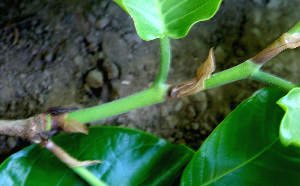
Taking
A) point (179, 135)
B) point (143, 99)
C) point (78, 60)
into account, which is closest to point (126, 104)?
point (143, 99)

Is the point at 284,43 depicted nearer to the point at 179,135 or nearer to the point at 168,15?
the point at 168,15

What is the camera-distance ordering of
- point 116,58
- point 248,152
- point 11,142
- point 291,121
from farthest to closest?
1. point 116,58
2. point 11,142
3. point 248,152
4. point 291,121

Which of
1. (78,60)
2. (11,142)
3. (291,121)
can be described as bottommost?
(11,142)

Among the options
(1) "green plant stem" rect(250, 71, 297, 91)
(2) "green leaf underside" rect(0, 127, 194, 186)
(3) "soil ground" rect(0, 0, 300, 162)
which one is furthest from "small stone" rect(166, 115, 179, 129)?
(1) "green plant stem" rect(250, 71, 297, 91)

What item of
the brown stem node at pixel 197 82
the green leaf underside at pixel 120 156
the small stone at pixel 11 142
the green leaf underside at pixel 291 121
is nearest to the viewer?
the green leaf underside at pixel 291 121

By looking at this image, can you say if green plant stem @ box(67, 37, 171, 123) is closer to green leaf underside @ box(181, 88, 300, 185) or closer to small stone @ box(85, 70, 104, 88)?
green leaf underside @ box(181, 88, 300, 185)

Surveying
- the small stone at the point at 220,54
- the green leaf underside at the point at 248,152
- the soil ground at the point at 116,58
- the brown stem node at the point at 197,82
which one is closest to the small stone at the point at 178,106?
the soil ground at the point at 116,58

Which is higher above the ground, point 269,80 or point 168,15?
point 168,15

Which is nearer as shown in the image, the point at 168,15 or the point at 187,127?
the point at 168,15

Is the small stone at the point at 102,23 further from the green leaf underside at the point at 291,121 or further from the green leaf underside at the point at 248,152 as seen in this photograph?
the green leaf underside at the point at 291,121
